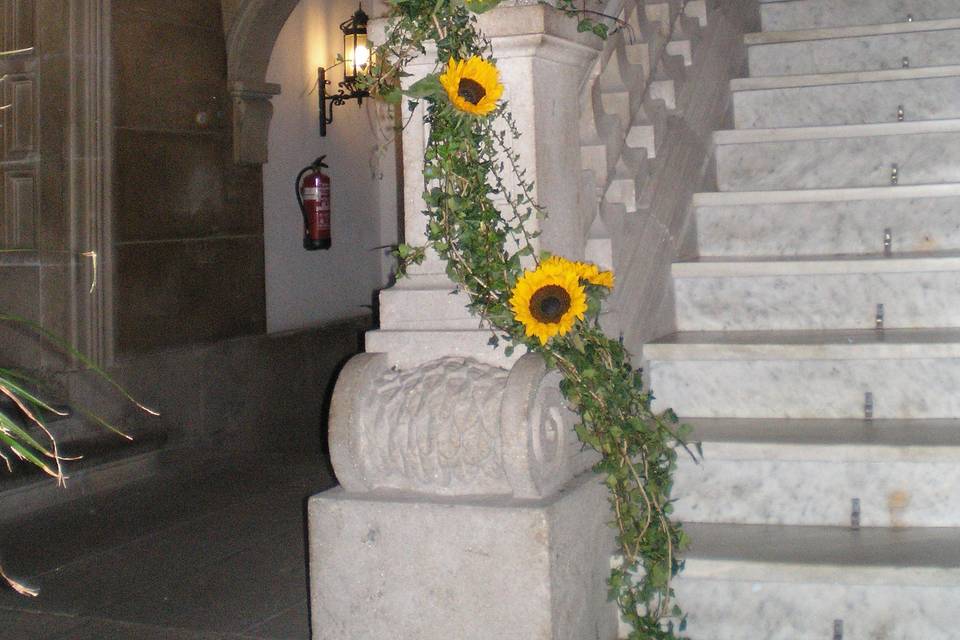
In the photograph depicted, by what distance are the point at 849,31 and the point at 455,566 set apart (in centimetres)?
309

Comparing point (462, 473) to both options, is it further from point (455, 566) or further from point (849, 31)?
point (849, 31)

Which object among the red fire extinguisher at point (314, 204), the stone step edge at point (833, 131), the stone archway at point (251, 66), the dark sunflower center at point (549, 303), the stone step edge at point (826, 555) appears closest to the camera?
the dark sunflower center at point (549, 303)

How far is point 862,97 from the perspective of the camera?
4.04 metres

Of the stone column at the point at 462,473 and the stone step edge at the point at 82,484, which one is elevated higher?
the stone column at the point at 462,473

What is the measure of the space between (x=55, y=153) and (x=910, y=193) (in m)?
3.66

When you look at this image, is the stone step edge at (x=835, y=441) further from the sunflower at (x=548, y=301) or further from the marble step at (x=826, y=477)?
the sunflower at (x=548, y=301)

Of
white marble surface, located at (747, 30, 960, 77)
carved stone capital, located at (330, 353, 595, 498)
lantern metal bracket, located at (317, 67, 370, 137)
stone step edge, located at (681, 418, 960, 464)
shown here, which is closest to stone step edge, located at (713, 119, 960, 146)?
white marble surface, located at (747, 30, 960, 77)

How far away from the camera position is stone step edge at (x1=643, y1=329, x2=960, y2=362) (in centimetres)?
279

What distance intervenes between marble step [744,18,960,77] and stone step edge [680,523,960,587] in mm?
2354

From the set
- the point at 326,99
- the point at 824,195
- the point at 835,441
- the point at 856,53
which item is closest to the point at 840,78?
the point at 856,53

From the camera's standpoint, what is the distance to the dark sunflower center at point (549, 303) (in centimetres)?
209

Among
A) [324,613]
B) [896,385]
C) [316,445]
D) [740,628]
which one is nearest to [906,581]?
[740,628]

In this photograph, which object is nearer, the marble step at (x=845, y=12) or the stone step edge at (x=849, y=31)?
the stone step edge at (x=849, y=31)

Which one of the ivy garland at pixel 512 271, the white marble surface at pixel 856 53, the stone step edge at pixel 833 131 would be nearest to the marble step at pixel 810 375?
the ivy garland at pixel 512 271
